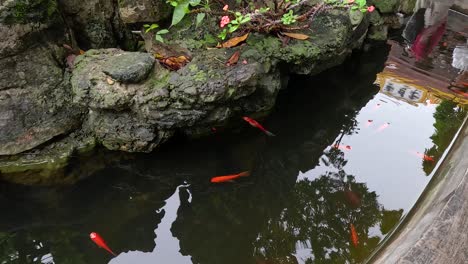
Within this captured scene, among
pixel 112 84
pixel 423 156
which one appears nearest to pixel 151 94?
pixel 112 84

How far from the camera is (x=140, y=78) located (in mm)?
3406

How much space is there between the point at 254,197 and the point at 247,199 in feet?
0.22

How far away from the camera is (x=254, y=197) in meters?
3.44

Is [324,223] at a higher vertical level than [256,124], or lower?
lower

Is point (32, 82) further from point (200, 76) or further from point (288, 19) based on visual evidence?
point (288, 19)

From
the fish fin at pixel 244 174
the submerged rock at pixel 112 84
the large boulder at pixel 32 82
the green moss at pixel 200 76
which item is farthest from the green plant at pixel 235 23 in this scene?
the large boulder at pixel 32 82

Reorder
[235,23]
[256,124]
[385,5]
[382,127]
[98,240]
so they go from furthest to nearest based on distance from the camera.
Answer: [385,5]
[382,127]
[256,124]
[235,23]
[98,240]

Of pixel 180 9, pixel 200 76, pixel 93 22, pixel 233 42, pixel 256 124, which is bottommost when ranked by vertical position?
pixel 256 124

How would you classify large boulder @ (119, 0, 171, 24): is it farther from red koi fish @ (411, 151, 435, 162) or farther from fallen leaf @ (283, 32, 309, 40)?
red koi fish @ (411, 151, 435, 162)

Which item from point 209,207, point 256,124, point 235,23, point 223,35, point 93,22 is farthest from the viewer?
point 256,124

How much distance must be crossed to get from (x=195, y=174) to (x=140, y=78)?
94 centimetres

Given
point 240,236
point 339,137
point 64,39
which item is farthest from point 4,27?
point 339,137

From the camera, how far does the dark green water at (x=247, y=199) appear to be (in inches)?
119

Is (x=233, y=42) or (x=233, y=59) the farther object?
(x=233, y=42)
